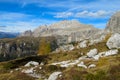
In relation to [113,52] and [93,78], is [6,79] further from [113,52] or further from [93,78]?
[113,52]

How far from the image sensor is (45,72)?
184 ft

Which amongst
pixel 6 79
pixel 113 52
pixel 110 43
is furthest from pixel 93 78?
pixel 110 43

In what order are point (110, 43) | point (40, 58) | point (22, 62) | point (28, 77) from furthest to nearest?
point (40, 58) < point (22, 62) < point (110, 43) < point (28, 77)

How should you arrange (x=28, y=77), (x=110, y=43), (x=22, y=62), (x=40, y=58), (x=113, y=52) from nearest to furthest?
1. (x=28, y=77)
2. (x=113, y=52)
3. (x=110, y=43)
4. (x=22, y=62)
5. (x=40, y=58)

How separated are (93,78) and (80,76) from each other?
257 cm

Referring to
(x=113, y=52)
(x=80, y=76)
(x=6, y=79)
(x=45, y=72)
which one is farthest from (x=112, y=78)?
(x=113, y=52)

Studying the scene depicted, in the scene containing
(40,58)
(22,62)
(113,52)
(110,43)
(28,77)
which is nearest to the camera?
(28,77)

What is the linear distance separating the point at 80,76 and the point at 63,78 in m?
3.19

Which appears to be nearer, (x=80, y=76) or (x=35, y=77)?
(x=80, y=76)

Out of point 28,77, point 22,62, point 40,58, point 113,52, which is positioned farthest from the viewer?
point 40,58

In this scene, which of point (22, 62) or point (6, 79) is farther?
point (22, 62)

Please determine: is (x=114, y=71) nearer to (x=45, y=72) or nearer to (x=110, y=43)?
(x=45, y=72)

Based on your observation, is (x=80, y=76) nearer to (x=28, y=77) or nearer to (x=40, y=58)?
(x=28, y=77)

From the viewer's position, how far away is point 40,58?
11081 centimetres
